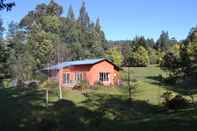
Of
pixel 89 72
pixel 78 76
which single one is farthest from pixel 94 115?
pixel 78 76

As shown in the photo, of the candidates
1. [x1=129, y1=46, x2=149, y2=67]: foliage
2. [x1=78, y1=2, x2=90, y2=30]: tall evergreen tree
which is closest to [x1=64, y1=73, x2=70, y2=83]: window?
[x1=129, y1=46, x2=149, y2=67]: foliage

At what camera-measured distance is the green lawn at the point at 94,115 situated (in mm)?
19463

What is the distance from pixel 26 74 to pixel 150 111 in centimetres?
3125

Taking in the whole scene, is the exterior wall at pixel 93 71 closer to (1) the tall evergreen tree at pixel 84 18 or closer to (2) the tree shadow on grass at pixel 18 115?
(2) the tree shadow on grass at pixel 18 115

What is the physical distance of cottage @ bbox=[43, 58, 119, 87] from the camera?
5078 centimetres

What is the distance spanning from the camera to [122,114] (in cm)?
2742

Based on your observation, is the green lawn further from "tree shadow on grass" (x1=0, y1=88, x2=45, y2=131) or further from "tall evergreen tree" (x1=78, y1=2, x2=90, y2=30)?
"tall evergreen tree" (x1=78, y1=2, x2=90, y2=30)

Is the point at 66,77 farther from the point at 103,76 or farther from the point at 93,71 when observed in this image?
the point at 103,76

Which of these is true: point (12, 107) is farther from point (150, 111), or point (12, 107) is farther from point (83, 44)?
point (83, 44)

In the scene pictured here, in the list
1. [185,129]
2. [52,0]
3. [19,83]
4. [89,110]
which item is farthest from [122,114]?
[52,0]

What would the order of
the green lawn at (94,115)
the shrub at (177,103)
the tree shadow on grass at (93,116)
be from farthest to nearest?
the shrub at (177,103), the green lawn at (94,115), the tree shadow on grass at (93,116)

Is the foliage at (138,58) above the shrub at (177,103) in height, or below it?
above

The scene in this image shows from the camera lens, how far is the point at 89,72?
5075cm

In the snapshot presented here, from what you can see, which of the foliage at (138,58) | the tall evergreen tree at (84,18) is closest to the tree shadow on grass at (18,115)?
the foliage at (138,58)
